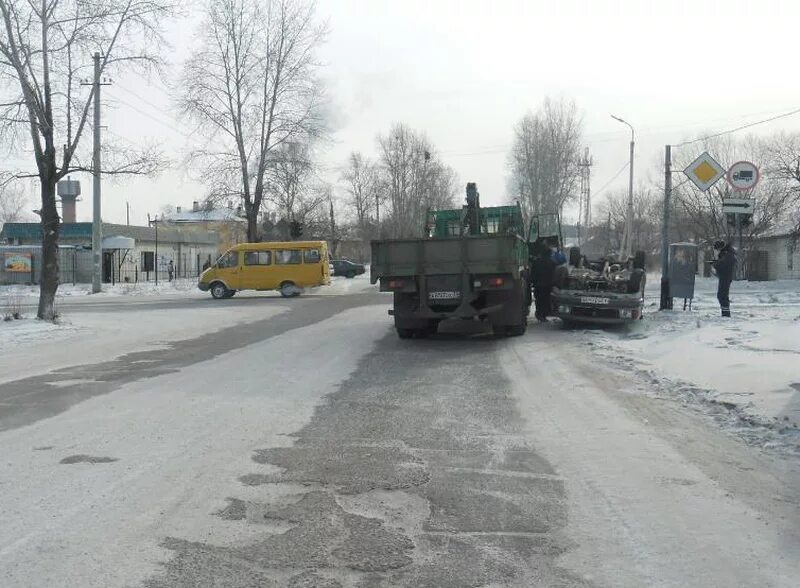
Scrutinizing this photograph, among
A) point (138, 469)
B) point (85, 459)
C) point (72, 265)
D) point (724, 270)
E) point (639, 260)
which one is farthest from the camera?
point (72, 265)

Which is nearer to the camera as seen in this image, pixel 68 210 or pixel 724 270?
pixel 724 270

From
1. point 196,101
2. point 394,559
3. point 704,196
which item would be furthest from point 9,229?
point 394,559

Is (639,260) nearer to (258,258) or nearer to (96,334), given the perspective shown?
(96,334)

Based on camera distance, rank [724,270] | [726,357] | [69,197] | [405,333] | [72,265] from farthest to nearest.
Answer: [69,197], [72,265], [724,270], [405,333], [726,357]

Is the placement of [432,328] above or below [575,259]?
below

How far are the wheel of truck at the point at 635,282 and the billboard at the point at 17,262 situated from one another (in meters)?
39.2

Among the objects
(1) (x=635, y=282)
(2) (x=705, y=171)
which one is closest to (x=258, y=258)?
(1) (x=635, y=282)

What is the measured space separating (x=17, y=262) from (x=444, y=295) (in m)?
38.0

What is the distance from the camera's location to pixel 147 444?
6.12 meters

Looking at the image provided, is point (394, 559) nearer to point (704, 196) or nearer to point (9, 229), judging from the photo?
point (704, 196)

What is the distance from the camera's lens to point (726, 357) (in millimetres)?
10539

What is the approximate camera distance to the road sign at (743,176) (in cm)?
1358

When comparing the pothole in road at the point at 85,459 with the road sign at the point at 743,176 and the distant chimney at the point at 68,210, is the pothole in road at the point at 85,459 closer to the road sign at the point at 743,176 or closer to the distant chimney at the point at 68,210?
the road sign at the point at 743,176

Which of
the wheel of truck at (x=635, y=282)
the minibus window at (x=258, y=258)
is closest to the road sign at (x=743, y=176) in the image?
the wheel of truck at (x=635, y=282)
